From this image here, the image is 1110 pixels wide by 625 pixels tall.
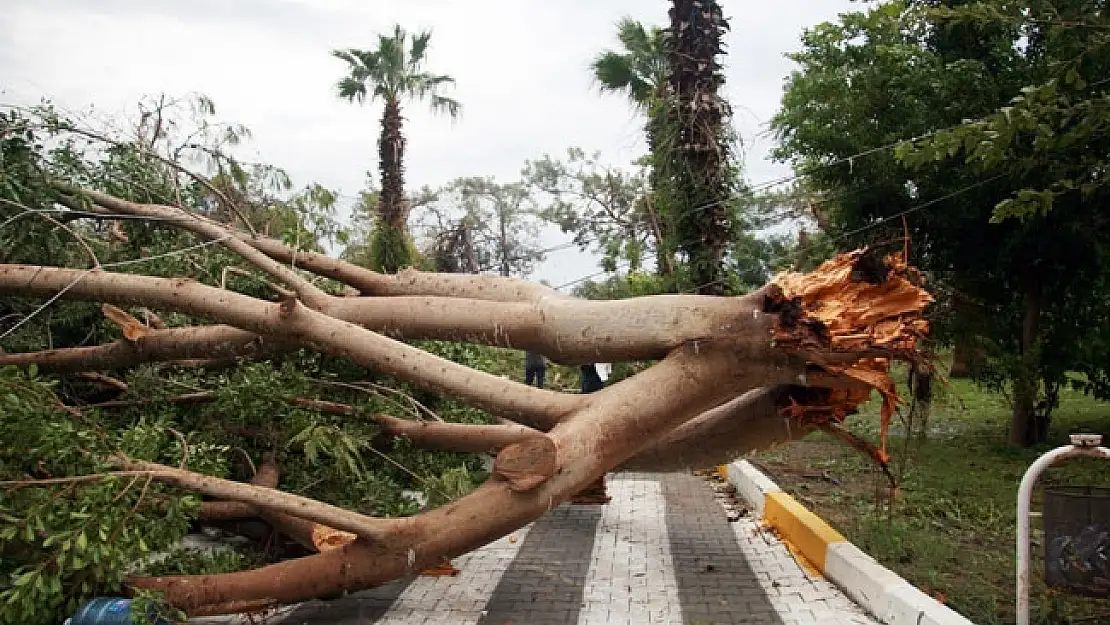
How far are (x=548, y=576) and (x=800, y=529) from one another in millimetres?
1810

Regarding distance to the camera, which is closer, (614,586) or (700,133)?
(614,586)

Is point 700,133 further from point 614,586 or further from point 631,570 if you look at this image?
point 614,586

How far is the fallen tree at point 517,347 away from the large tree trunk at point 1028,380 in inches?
229

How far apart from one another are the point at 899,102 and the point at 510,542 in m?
6.73

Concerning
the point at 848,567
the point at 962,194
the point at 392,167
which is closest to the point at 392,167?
the point at 392,167

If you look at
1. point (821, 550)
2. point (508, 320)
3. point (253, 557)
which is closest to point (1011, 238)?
point (821, 550)

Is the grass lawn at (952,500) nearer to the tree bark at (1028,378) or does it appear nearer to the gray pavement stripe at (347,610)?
the tree bark at (1028,378)

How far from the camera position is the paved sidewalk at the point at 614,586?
4.82m

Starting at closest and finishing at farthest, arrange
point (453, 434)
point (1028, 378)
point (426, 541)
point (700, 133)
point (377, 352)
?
point (426, 541) < point (377, 352) < point (453, 434) < point (1028, 378) < point (700, 133)

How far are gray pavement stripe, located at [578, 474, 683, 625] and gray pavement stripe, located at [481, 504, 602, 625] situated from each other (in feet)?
0.29

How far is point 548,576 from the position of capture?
18.8ft

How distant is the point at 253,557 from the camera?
510cm

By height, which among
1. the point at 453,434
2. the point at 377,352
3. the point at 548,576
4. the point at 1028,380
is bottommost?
the point at 548,576

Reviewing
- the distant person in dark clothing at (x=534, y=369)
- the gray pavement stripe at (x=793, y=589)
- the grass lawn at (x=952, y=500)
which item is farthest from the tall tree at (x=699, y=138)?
the gray pavement stripe at (x=793, y=589)
